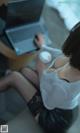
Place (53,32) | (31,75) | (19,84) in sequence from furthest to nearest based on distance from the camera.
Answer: (53,32)
(31,75)
(19,84)

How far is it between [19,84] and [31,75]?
132 mm

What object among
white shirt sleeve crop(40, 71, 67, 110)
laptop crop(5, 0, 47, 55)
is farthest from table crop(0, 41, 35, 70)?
white shirt sleeve crop(40, 71, 67, 110)

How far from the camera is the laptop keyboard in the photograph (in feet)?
5.23

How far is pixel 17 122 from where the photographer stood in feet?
4.23

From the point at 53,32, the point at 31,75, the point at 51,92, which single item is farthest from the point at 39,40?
the point at 53,32

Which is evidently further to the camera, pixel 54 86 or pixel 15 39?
pixel 15 39

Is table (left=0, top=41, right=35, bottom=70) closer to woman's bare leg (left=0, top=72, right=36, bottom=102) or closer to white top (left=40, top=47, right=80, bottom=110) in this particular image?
woman's bare leg (left=0, top=72, right=36, bottom=102)

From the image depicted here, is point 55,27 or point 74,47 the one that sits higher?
point 74,47

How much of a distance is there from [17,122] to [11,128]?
0.14 ft

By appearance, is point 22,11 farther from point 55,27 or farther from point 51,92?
point 55,27

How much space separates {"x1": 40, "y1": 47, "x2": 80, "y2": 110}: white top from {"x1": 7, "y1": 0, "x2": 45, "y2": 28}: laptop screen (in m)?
0.39

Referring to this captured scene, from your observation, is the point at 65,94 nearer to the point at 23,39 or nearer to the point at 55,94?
the point at 55,94

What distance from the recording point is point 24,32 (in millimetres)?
1646

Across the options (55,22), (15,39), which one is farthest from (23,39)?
(55,22)
